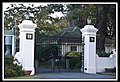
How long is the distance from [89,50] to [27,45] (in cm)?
315

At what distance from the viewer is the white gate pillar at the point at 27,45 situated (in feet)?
44.7

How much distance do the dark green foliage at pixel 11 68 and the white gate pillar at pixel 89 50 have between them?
Result: 11.5ft

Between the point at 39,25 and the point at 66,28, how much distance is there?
7.63 metres

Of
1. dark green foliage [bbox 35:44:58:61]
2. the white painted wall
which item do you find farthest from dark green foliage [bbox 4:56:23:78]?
dark green foliage [bbox 35:44:58:61]

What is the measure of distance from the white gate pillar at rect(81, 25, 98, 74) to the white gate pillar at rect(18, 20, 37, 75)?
2793 mm

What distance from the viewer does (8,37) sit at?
95.8 ft

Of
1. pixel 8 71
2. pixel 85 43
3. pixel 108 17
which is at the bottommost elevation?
pixel 8 71

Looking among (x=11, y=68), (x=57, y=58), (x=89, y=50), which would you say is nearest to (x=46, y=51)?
(x=57, y=58)

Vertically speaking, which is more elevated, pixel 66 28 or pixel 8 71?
pixel 66 28

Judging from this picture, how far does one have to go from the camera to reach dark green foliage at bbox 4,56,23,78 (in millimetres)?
12398

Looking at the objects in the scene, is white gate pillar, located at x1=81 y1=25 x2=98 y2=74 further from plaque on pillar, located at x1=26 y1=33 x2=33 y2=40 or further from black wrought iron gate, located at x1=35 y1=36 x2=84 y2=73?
plaque on pillar, located at x1=26 y1=33 x2=33 y2=40

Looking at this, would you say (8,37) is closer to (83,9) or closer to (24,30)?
(83,9)

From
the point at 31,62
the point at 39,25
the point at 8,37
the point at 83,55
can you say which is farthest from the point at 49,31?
the point at 31,62

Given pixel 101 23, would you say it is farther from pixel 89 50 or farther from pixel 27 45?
pixel 27 45
